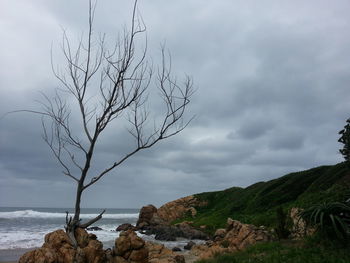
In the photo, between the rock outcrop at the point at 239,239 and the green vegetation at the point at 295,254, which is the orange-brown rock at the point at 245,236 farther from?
the green vegetation at the point at 295,254

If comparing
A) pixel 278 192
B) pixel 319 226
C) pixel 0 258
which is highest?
pixel 278 192

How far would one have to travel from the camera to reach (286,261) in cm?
973

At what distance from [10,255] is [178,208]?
42590mm

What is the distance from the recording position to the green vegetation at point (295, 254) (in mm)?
9398

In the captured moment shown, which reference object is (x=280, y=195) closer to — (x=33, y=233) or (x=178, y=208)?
(x=178, y=208)

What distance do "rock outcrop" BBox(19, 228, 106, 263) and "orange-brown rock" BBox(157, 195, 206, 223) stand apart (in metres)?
48.4

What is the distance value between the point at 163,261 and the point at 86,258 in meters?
5.17

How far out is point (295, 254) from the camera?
33.9 feet

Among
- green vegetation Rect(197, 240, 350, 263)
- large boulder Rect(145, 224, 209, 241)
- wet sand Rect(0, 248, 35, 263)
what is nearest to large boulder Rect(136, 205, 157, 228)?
large boulder Rect(145, 224, 209, 241)

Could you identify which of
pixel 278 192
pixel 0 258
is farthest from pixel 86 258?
pixel 278 192

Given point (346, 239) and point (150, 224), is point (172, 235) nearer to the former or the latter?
point (150, 224)

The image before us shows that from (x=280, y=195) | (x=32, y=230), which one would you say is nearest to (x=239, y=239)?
(x=280, y=195)

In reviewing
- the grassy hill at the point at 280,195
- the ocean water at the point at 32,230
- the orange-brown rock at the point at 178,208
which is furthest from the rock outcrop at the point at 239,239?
the orange-brown rock at the point at 178,208

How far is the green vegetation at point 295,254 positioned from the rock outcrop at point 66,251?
3.97m
